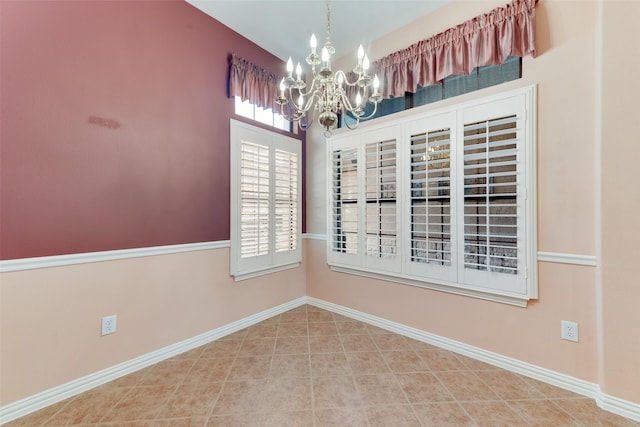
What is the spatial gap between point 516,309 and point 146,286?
2971 millimetres

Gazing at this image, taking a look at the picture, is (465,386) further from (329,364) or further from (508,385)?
(329,364)

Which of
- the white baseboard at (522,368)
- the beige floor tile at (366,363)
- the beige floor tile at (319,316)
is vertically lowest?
the beige floor tile at (366,363)

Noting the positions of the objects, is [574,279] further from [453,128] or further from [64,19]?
[64,19]

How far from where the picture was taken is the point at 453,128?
236 centimetres

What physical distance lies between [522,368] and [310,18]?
3.57 metres

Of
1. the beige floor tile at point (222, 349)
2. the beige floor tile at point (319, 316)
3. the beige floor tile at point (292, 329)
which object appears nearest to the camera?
the beige floor tile at point (222, 349)

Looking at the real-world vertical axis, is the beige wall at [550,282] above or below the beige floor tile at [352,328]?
above

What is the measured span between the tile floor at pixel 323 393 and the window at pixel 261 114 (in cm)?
237

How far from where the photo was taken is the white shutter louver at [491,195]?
2.07 m

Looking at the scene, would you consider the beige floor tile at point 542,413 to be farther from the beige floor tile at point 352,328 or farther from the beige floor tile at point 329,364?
the beige floor tile at point 352,328

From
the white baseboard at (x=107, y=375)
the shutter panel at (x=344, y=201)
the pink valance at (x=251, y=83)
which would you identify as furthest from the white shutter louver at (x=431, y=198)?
the white baseboard at (x=107, y=375)

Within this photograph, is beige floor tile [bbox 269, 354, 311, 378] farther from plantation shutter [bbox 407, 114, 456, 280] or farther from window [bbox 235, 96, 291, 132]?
window [bbox 235, 96, 291, 132]

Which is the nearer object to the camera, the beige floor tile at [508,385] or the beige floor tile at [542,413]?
the beige floor tile at [542,413]

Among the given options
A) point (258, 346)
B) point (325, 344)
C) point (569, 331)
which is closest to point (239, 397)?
point (258, 346)
